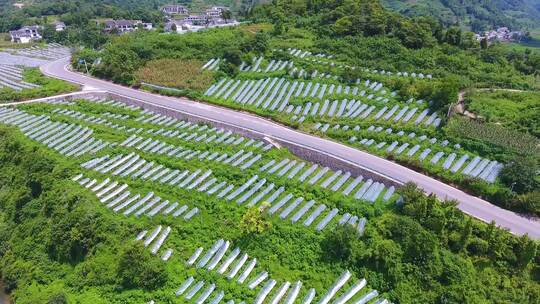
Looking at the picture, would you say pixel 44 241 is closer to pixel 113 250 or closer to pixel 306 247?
pixel 113 250

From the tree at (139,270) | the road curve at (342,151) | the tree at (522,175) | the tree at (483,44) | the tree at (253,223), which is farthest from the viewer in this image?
the tree at (483,44)

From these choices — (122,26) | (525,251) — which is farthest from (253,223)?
(122,26)

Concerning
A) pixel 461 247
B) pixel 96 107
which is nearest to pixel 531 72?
pixel 461 247

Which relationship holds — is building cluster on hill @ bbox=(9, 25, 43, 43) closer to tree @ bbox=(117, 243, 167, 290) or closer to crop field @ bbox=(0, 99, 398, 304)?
crop field @ bbox=(0, 99, 398, 304)

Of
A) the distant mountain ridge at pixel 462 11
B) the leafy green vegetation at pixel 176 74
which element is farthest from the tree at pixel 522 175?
the distant mountain ridge at pixel 462 11

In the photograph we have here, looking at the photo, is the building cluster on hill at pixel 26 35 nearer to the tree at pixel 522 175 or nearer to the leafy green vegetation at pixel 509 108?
the leafy green vegetation at pixel 509 108

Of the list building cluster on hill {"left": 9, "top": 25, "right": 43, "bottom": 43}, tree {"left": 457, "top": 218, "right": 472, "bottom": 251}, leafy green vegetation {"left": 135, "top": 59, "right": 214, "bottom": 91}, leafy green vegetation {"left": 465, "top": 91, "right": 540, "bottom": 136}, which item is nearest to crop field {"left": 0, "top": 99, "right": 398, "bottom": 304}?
tree {"left": 457, "top": 218, "right": 472, "bottom": 251}
